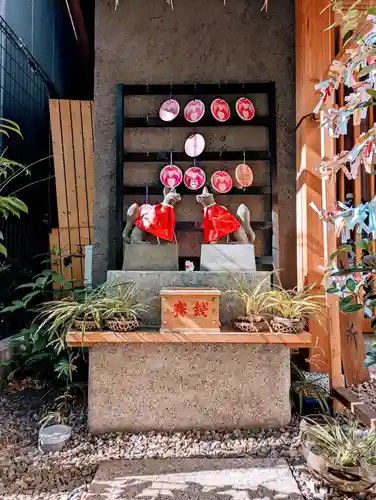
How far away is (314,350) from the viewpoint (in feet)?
10.7

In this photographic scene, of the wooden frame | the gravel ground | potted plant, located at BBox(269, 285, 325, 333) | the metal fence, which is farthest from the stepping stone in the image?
the metal fence

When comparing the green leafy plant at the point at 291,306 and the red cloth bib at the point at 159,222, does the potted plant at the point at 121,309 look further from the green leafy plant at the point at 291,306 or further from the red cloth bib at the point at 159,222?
the green leafy plant at the point at 291,306

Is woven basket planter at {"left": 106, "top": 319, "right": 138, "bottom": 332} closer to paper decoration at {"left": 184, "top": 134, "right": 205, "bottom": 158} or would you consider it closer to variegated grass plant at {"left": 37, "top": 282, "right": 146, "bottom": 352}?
variegated grass plant at {"left": 37, "top": 282, "right": 146, "bottom": 352}

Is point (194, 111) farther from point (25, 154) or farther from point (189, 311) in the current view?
point (25, 154)

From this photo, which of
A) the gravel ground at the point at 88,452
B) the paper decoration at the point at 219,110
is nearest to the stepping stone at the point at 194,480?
the gravel ground at the point at 88,452

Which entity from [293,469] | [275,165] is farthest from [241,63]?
[293,469]

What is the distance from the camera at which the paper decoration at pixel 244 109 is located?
3508 mm

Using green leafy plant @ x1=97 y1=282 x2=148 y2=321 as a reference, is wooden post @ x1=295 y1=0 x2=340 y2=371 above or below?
above

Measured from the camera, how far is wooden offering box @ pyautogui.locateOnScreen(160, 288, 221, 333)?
99.1 inches

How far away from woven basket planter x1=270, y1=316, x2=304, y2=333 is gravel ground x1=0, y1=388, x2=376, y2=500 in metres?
0.65

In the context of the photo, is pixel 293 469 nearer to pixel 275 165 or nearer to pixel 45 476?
pixel 45 476

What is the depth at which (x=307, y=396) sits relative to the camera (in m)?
2.84

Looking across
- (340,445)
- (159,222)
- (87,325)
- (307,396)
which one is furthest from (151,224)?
(340,445)

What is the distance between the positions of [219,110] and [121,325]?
2.10m
